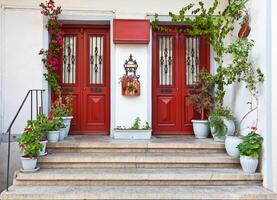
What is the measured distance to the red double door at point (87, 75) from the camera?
555cm

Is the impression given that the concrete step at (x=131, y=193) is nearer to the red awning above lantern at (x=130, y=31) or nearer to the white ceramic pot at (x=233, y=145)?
the white ceramic pot at (x=233, y=145)

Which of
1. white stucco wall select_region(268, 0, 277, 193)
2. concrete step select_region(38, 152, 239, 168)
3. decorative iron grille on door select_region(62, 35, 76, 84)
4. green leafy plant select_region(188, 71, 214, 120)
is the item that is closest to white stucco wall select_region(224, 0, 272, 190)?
white stucco wall select_region(268, 0, 277, 193)

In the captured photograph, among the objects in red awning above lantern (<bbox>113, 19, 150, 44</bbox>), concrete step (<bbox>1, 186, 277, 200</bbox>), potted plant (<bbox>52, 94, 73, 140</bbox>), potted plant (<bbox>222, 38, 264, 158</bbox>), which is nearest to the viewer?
concrete step (<bbox>1, 186, 277, 200</bbox>)

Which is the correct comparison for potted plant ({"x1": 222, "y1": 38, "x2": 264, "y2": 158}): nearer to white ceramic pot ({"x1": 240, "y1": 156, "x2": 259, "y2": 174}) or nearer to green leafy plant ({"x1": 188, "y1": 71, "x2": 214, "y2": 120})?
white ceramic pot ({"x1": 240, "y1": 156, "x2": 259, "y2": 174})

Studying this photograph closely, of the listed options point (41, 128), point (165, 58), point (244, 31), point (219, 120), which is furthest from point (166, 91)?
point (41, 128)

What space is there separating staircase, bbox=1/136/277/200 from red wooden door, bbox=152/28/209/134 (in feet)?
3.36

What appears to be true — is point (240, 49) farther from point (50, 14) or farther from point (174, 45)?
point (50, 14)

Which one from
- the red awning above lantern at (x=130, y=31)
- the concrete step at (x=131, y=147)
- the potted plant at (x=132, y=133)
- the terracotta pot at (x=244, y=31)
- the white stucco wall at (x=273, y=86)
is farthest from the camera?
the red awning above lantern at (x=130, y=31)

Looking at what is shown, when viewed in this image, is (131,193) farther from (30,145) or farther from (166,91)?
(166,91)

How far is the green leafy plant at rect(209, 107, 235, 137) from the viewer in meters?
4.62

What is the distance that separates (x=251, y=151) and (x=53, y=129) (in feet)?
10.1

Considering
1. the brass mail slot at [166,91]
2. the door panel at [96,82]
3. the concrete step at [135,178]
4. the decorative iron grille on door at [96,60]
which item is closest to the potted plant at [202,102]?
the brass mail slot at [166,91]

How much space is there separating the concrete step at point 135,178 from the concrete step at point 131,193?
0.12m

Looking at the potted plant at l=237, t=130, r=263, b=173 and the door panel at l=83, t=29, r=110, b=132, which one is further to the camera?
the door panel at l=83, t=29, r=110, b=132
